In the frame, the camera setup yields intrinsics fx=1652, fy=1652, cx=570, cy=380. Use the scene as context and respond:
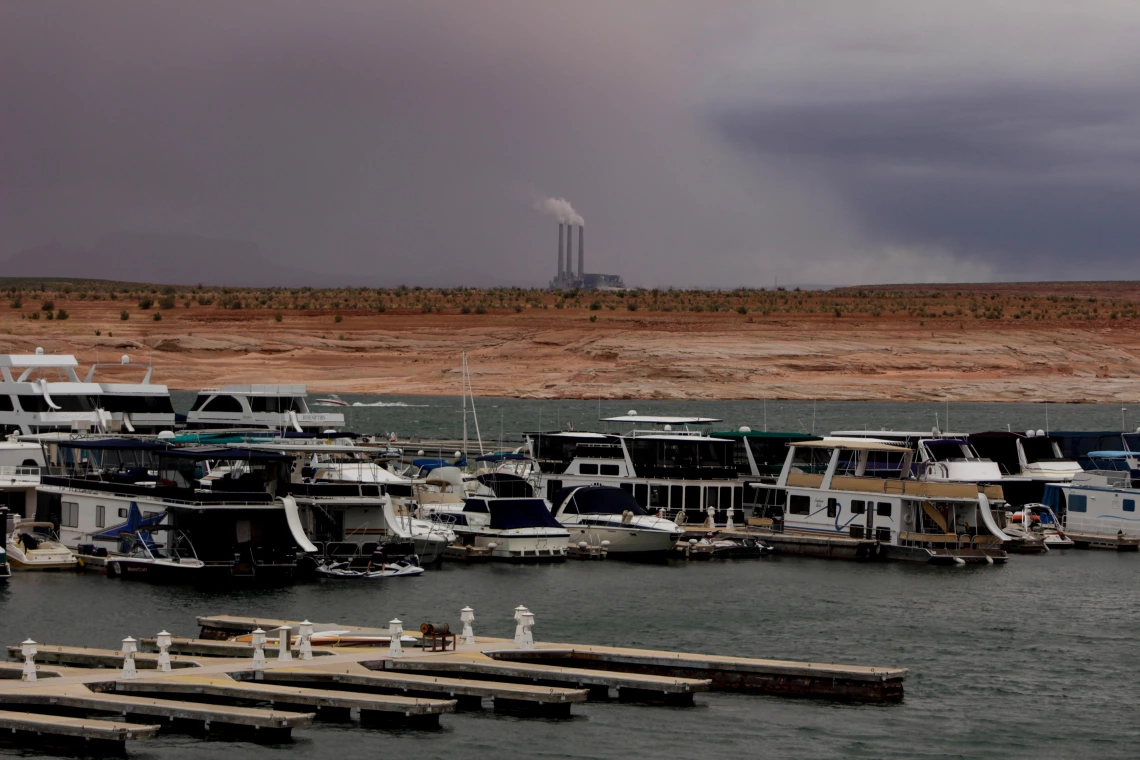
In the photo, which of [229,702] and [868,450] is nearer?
[229,702]

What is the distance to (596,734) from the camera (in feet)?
93.2

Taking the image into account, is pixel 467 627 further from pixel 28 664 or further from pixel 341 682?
pixel 28 664

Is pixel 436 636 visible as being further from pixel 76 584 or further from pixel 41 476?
pixel 41 476

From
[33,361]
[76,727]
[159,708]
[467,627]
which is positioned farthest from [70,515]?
[33,361]

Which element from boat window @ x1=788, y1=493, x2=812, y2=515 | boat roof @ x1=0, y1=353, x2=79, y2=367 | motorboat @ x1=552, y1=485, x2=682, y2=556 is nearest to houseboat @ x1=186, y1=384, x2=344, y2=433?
boat roof @ x1=0, y1=353, x2=79, y2=367

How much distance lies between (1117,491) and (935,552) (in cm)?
1003

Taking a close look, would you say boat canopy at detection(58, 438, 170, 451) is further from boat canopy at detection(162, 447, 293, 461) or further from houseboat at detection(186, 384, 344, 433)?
houseboat at detection(186, 384, 344, 433)

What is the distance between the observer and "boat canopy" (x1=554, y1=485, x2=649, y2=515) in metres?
53.5

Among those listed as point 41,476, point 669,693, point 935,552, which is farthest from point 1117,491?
point 41,476

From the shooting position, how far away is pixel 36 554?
151 ft

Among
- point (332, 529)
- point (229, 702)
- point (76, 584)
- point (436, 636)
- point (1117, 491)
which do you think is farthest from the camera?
point (1117, 491)

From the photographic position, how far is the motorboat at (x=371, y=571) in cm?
4547

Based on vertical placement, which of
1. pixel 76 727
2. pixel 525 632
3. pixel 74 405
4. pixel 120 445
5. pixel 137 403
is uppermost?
pixel 137 403

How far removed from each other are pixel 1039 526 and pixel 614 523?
15.9 meters
